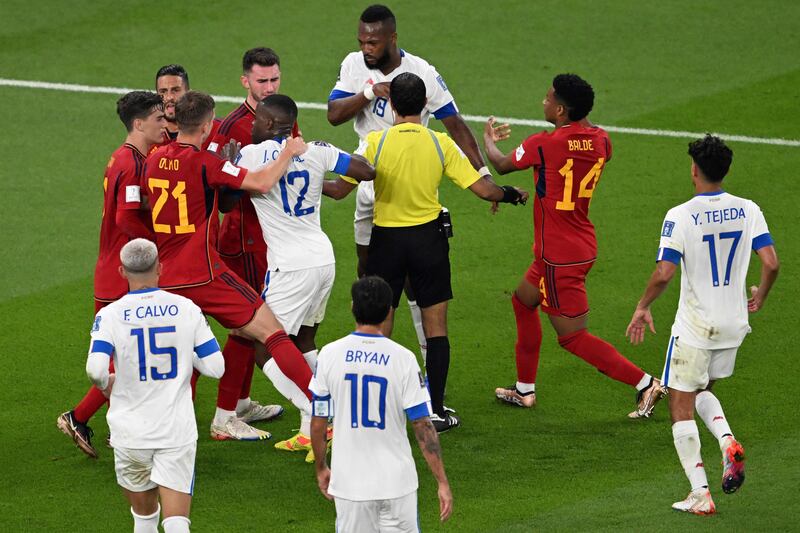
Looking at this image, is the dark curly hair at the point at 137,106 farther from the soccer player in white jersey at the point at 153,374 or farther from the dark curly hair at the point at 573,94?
the dark curly hair at the point at 573,94

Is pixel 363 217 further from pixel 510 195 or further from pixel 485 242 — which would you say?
pixel 485 242

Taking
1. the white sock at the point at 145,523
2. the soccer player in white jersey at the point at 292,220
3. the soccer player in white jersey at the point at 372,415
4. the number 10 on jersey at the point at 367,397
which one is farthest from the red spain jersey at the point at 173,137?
the number 10 on jersey at the point at 367,397

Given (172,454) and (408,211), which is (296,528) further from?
(408,211)

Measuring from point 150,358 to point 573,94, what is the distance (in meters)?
3.64

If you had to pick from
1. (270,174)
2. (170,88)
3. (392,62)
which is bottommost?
(270,174)

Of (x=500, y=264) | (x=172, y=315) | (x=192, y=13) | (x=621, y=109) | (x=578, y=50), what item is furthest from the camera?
(x=192, y=13)

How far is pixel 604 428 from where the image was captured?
349 inches

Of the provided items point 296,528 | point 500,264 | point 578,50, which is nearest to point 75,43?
point 578,50

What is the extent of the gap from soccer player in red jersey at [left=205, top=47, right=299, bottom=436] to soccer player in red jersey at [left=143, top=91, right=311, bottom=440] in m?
0.46

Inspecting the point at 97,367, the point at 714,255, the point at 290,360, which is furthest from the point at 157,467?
the point at 714,255

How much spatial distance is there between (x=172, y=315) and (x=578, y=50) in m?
11.3

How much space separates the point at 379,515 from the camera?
6.13 m

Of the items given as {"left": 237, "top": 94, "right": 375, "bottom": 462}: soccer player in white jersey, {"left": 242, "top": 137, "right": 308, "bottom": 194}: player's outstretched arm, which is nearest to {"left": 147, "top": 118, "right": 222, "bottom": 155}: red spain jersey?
{"left": 237, "top": 94, "right": 375, "bottom": 462}: soccer player in white jersey

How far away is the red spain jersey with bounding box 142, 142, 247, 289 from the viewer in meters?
7.94
